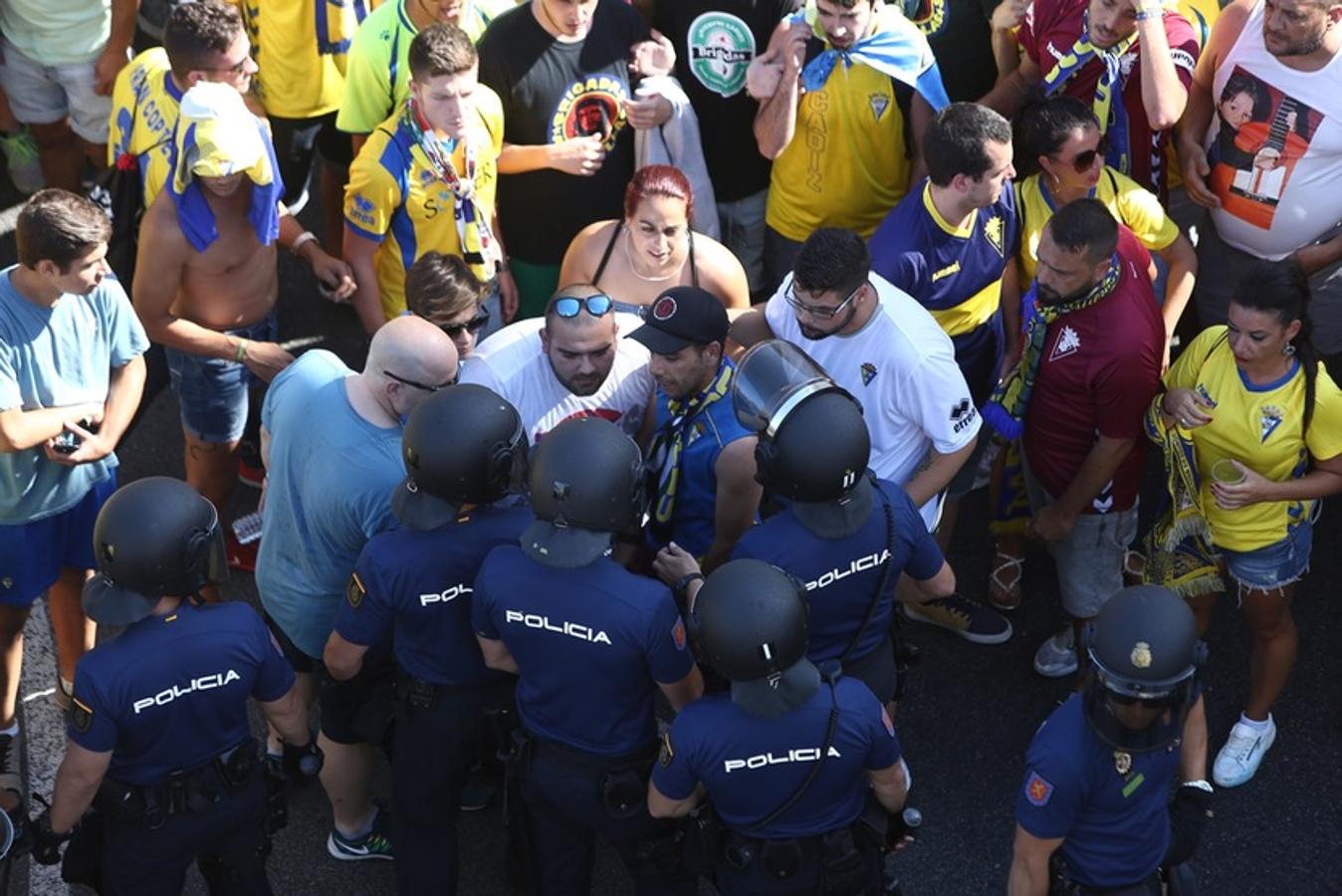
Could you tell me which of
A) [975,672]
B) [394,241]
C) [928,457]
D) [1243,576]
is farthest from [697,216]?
[1243,576]

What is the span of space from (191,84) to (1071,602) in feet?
12.2

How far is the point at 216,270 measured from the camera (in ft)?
18.5

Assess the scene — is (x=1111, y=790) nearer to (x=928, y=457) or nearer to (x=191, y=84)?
(x=928, y=457)

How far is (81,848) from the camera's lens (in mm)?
4324

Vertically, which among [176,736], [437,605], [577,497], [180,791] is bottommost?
[180,791]

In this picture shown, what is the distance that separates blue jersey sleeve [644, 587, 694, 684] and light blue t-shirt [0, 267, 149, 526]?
2.21 metres

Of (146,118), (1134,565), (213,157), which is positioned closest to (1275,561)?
(1134,565)

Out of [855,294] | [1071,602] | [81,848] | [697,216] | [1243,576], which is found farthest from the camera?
[697,216]

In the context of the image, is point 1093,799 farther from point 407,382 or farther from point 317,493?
point 317,493

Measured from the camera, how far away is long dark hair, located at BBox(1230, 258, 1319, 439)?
4.84 m

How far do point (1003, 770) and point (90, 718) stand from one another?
10.2 feet

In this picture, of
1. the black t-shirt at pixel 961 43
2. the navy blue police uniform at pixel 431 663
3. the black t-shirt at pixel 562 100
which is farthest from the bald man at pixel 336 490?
the black t-shirt at pixel 961 43

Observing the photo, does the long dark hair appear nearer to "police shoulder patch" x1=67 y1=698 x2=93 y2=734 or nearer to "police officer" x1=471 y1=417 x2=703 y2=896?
"police officer" x1=471 y1=417 x2=703 y2=896

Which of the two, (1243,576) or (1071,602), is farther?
(1071,602)
